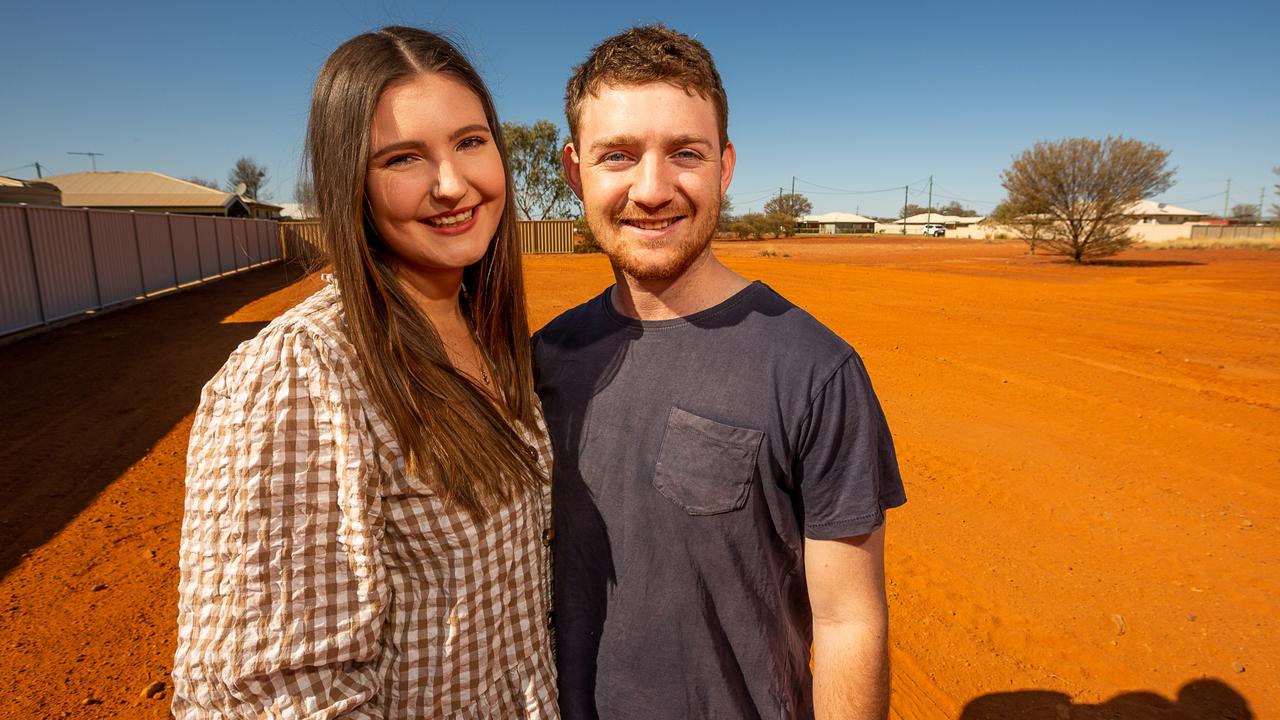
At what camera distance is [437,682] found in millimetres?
1306

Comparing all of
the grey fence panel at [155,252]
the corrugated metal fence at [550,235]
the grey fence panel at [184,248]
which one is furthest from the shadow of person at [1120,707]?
the corrugated metal fence at [550,235]

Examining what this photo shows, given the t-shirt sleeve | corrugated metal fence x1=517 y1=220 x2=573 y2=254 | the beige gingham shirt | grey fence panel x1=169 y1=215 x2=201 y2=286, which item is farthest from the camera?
corrugated metal fence x1=517 y1=220 x2=573 y2=254

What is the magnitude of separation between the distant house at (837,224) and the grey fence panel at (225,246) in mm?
76610

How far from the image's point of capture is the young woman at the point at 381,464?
106cm

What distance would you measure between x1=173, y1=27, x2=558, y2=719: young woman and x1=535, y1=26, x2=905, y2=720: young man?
0.15m

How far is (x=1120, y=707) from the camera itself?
304 cm

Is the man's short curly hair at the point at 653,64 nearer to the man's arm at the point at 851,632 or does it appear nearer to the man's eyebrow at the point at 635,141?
the man's eyebrow at the point at 635,141

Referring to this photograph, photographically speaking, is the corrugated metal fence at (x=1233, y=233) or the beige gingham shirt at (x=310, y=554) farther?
the corrugated metal fence at (x=1233, y=233)

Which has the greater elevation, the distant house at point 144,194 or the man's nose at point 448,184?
the distant house at point 144,194

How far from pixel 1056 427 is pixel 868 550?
19.6 feet

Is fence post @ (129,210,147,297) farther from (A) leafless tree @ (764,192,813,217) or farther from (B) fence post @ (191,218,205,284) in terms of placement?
(A) leafless tree @ (764,192,813,217)

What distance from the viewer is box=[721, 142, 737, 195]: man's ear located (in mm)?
1780

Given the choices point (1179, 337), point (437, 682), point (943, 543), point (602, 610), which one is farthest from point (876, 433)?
point (1179, 337)

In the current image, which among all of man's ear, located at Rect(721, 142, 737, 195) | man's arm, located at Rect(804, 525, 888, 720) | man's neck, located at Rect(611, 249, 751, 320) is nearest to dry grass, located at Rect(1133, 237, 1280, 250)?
man's ear, located at Rect(721, 142, 737, 195)
